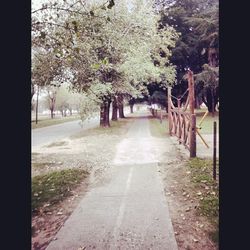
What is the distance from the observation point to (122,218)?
5227 millimetres

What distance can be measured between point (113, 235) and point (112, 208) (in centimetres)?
123

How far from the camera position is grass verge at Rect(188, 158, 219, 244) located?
5122mm

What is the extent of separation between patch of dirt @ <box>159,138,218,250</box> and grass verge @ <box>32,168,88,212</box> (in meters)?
2.31

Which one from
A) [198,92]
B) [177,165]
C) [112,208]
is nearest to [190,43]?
[198,92]

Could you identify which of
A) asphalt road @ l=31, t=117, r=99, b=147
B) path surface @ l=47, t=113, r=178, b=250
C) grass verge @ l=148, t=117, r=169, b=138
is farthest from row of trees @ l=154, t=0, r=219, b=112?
path surface @ l=47, t=113, r=178, b=250

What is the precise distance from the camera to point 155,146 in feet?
45.3

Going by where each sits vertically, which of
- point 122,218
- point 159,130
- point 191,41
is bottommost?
point 122,218

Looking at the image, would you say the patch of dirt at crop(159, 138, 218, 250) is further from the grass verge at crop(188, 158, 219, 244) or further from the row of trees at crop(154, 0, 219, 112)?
the row of trees at crop(154, 0, 219, 112)

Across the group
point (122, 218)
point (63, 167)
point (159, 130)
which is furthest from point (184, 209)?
point (159, 130)

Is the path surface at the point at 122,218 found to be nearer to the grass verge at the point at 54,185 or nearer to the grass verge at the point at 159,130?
the grass verge at the point at 54,185

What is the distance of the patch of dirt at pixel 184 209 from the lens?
4.37m

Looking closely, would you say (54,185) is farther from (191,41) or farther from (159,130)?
(191,41)

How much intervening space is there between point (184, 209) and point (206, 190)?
1328 mm
